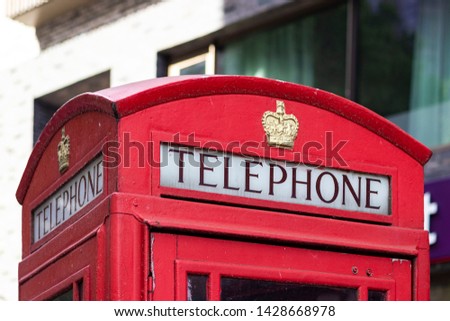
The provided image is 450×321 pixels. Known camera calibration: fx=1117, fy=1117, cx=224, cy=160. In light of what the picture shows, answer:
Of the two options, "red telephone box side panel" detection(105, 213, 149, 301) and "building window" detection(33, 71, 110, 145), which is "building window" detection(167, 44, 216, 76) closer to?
"building window" detection(33, 71, 110, 145)

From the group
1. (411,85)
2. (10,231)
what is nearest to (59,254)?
(411,85)

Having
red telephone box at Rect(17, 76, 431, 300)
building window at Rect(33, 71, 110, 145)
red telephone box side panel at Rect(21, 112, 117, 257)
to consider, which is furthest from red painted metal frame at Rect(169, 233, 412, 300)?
building window at Rect(33, 71, 110, 145)

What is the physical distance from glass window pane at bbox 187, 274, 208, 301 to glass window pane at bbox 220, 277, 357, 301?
0.21 ft

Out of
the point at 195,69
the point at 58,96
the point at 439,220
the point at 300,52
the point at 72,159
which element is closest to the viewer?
the point at 72,159

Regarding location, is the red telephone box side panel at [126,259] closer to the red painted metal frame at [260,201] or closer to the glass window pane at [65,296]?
the red painted metal frame at [260,201]

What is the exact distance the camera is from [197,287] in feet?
13.1

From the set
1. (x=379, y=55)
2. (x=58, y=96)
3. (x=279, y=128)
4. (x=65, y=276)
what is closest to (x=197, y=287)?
(x=65, y=276)

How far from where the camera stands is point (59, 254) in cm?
433

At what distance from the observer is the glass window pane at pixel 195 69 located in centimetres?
1184

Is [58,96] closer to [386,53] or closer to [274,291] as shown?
[386,53]

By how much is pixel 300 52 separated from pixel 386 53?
1130mm

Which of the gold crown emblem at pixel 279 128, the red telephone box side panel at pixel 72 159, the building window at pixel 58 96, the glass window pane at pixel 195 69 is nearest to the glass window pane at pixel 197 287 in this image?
the red telephone box side panel at pixel 72 159

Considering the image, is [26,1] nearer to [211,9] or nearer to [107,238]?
[211,9]

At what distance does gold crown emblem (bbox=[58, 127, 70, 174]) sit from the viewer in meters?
4.46
